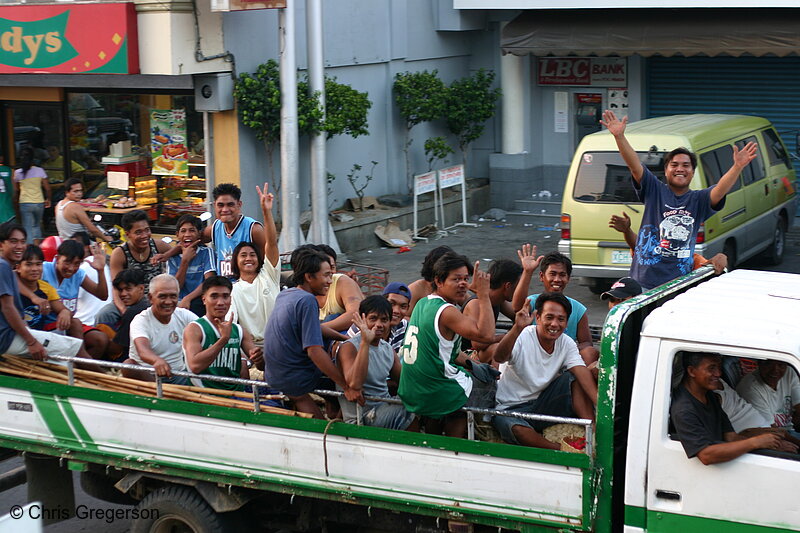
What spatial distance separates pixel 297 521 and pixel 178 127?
9787 mm

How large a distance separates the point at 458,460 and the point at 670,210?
8.82 ft

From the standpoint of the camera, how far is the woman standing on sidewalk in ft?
47.7

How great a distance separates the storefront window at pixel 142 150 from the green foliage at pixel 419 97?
3.83 metres

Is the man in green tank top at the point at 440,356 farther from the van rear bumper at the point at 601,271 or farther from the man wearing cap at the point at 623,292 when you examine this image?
the van rear bumper at the point at 601,271

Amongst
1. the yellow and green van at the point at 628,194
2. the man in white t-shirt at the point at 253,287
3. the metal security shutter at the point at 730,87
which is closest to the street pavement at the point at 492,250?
the yellow and green van at the point at 628,194

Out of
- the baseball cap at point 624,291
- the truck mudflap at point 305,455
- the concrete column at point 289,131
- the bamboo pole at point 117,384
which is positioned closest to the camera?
the truck mudflap at point 305,455

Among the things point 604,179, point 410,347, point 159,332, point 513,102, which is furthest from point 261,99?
point 410,347

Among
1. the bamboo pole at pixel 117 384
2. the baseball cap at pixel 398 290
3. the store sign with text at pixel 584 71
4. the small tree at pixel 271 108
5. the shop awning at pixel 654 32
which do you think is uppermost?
the shop awning at pixel 654 32

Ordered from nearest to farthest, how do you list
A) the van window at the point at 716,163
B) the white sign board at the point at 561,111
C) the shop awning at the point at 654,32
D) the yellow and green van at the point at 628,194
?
the yellow and green van at the point at 628,194
the van window at the point at 716,163
the shop awning at the point at 654,32
the white sign board at the point at 561,111

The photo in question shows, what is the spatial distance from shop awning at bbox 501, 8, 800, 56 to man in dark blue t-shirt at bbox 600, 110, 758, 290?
9.05 meters

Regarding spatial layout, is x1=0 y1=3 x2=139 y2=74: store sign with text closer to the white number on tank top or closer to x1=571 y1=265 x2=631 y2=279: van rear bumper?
x1=571 y1=265 x2=631 y2=279: van rear bumper

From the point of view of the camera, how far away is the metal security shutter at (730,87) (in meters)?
16.6

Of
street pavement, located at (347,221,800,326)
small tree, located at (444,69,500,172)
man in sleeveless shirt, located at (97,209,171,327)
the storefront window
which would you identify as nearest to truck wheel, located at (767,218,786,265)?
street pavement, located at (347,221,800,326)

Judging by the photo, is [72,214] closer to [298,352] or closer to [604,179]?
[604,179]
